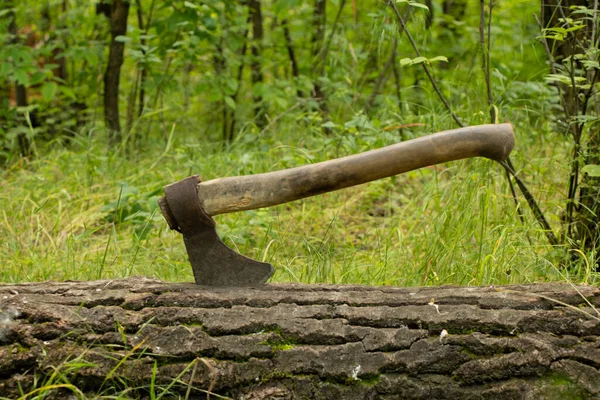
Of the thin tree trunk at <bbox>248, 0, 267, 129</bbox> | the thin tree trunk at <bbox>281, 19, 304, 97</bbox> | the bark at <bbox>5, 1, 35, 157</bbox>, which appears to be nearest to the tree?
the bark at <bbox>5, 1, 35, 157</bbox>

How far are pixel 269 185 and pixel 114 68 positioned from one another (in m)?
4.21

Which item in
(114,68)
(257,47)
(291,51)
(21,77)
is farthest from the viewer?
(291,51)

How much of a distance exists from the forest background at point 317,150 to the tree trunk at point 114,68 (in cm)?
1

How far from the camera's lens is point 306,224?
13.4ft

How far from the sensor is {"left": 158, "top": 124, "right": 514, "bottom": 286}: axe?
2303 mm

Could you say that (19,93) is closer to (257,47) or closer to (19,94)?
(19,94)

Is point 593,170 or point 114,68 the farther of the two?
point 114,68

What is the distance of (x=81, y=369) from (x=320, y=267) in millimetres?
1378

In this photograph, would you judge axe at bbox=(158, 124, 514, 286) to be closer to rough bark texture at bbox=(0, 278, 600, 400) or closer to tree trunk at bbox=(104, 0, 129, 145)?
rough bark texture at bbox=(0, 278, 600, 400)

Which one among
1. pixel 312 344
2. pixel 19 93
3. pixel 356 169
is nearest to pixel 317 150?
pixel 356 169

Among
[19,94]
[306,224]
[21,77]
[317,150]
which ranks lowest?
[306,224]

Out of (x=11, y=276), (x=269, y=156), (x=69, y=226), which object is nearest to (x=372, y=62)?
(x=269, y=156)

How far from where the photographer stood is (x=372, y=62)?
265 inches

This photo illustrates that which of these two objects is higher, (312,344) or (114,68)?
(114,68)
